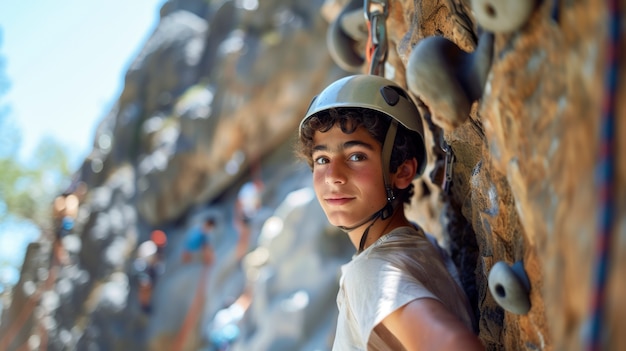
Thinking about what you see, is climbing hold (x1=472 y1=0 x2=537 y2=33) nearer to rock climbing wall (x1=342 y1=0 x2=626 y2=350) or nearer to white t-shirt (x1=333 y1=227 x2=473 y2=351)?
rock climbing wall (x1=342 y1=0 x2=626 y2=350)

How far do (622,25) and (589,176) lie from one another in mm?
229

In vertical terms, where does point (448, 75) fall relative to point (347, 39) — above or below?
above

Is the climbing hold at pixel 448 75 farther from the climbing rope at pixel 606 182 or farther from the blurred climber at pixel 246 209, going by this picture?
the blurred climber at pixel 246 209

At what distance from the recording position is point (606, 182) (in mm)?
849

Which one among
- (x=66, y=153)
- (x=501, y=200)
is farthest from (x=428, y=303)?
(x=66, y=153)

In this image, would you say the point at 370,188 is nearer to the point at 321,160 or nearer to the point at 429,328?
the point at 321,160

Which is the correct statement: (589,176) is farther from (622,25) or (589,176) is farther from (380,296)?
(380,296)

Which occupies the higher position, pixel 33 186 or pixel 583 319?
pixel 583 319

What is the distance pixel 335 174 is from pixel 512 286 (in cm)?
70

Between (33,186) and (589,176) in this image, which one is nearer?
(589,176)

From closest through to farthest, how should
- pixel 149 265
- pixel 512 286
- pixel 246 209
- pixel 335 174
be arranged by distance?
pixel 512 286, pixel 335 174, pixel 246 209, pixel 149 265

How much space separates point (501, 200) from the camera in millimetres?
1757

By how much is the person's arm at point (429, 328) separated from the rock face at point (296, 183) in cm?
14

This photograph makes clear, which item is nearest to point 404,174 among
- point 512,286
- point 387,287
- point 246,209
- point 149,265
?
point 387,287
